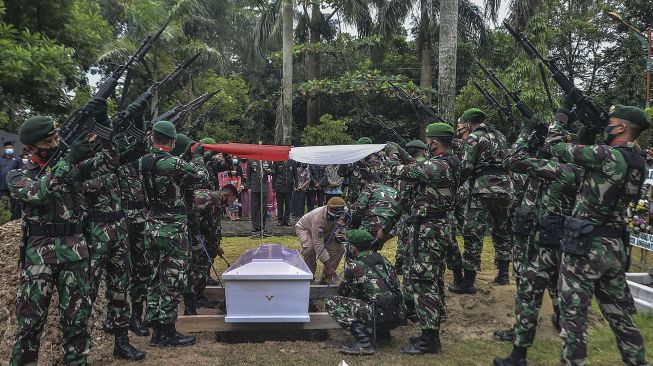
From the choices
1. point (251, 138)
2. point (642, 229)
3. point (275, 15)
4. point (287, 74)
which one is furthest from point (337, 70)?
point (642, 229)

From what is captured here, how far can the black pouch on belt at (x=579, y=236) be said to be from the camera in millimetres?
3547

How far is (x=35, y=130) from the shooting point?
350cm

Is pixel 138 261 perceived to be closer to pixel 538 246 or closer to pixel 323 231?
pixel 323 231

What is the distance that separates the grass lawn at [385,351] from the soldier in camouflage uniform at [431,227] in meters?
0.24

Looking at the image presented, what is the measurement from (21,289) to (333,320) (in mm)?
2705

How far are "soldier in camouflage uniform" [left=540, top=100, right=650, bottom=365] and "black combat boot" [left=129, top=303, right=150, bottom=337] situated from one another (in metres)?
3.86

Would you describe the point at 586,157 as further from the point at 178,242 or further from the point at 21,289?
the point at 21,289

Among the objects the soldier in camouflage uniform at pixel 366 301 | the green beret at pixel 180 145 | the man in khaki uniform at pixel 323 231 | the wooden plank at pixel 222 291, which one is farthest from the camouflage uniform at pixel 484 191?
the green beret at pixel 180 145

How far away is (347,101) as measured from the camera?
22.7 m

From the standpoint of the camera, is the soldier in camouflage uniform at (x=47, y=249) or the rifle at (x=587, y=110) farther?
the rifle at (x=587, y=110)

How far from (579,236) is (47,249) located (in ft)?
11.8

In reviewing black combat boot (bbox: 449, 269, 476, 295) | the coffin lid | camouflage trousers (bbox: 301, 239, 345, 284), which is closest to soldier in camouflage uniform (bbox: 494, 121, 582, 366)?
the coffin lid

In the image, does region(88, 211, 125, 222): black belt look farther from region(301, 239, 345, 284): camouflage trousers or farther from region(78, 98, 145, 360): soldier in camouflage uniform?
region(301, 239, 345, 284): camouflage trousers

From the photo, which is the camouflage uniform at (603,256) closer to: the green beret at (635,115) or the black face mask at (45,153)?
the green beret at (635,115)
